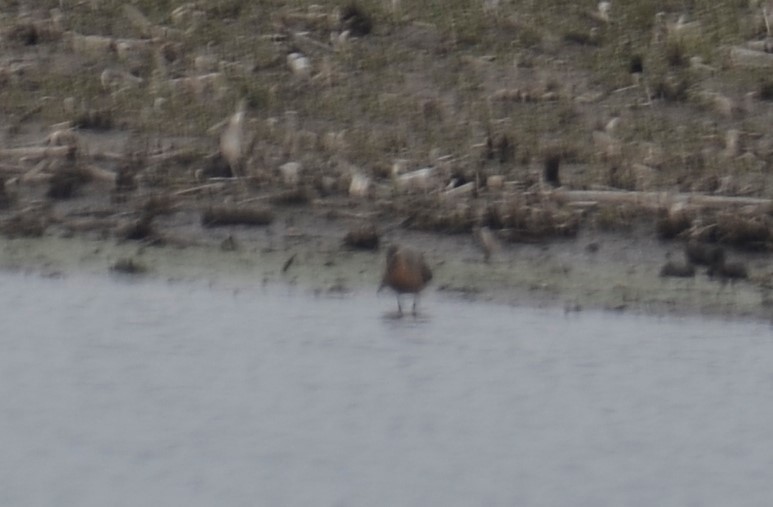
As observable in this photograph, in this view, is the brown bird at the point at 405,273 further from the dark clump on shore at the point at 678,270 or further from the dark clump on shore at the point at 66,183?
the dark clump on shore at the point at 66,183

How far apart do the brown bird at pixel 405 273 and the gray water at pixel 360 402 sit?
15cm

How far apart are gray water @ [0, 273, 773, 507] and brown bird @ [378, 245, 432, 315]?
0.50 feet

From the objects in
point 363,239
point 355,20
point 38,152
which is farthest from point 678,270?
point 355,20

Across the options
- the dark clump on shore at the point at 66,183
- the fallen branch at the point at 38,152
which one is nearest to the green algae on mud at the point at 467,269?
the dark clump on shore at the point at 66,183

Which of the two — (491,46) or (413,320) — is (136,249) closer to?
(413,320)

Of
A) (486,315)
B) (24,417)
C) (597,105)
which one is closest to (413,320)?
(486,315)

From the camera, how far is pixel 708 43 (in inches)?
605

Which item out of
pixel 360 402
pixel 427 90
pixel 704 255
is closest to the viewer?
pixel 360 402

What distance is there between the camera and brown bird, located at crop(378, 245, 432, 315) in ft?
37.9

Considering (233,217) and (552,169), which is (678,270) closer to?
(552,169)

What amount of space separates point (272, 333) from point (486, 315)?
980 mm

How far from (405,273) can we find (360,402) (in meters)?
1.19

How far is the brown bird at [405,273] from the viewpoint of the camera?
37.9 ft

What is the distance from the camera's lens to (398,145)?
45.7ft
